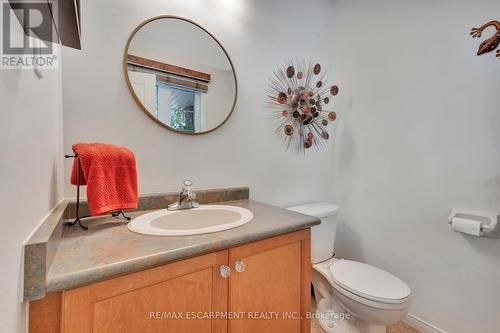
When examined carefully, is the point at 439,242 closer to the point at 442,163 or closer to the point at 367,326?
the point at 442,163

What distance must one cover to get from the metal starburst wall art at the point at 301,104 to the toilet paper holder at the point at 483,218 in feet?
3.14

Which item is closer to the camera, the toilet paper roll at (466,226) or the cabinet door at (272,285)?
the cabinet door at (272,285)

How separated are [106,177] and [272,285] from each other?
0.78 m

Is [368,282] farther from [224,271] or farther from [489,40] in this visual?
[489,40]

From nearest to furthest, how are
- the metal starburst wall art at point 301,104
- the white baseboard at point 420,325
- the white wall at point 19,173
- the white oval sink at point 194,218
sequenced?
1. the white wall at point 19,173
2. the white oval sink at point 194,218
3. the white baseboard at point 420,325
4. the metal starburst wall art at point 301,104

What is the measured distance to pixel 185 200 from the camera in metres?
1.16

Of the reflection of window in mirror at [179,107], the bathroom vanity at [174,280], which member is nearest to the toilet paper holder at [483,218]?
the bathroom vanity at [174,280]

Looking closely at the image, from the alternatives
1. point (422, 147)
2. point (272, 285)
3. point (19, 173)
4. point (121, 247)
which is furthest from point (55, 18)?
point (422, 147)

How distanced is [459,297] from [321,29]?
6.93 feet

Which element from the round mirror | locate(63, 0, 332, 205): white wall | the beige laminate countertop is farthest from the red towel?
the round mirror

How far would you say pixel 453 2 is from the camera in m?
1.33

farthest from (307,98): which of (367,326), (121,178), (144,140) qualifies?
(367,326)

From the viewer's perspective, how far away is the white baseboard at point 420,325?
141cm

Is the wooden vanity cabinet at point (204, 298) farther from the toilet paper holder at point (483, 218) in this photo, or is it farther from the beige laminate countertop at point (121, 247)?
the toilet paper holder at point (483, 218)
